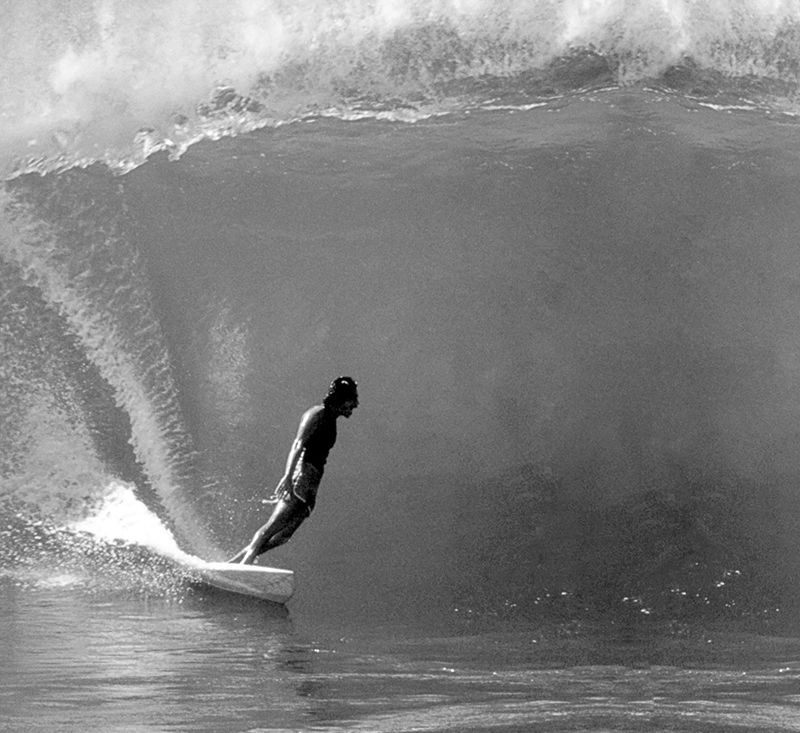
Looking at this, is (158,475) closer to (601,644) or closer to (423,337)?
(423,337)

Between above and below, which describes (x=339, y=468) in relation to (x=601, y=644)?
above

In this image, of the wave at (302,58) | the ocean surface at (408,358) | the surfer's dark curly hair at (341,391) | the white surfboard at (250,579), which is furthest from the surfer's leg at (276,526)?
the wave at (302,58)

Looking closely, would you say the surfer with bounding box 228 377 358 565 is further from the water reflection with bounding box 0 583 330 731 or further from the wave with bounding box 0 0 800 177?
the wave with bounding box 0 0 800 177

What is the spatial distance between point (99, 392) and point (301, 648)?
16.7 feet

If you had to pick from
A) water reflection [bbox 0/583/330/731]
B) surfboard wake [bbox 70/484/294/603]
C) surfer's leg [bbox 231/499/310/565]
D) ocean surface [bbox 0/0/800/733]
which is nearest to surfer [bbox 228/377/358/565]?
surfer's leg [bbox 231/499/310/565]

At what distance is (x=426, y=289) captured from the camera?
37.6 ft

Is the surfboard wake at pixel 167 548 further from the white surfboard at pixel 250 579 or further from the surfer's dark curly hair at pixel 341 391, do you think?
the surfer's dark curly hair at pixel 341 391

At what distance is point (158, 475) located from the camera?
998 cm

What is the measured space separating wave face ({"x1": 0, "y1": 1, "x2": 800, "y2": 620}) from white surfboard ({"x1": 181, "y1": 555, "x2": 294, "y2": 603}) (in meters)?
0.53

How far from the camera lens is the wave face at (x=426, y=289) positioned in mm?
9039

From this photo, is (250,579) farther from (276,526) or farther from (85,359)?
(85,359)

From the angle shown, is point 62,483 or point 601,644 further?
point 62,483

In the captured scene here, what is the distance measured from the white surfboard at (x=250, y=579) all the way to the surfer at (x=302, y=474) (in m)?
0.24

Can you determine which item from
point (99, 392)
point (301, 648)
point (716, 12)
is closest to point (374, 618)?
point (301, 648)
